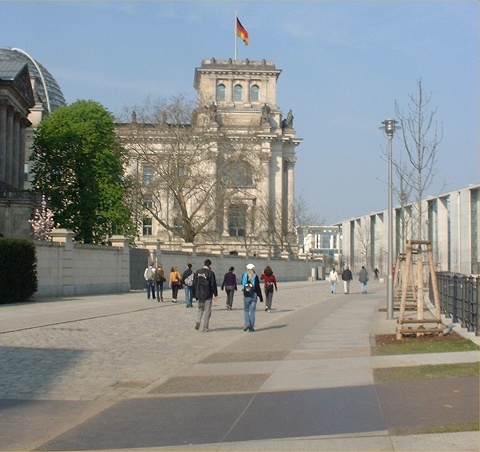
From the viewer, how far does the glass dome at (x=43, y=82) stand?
127531mm

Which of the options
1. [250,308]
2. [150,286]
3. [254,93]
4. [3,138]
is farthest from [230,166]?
[254,93]

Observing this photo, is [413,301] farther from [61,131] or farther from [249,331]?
[61,131]

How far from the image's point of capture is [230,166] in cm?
6625

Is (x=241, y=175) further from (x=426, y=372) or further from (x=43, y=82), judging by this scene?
(x=43, y=82)

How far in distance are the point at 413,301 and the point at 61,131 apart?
4013 centimetres

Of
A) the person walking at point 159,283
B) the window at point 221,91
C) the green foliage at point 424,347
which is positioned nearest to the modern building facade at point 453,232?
the window at point 221,91

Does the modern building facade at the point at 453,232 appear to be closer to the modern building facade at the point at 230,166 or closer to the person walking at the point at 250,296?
the modern building facade at the point at 230,166

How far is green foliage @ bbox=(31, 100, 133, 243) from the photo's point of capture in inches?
2472

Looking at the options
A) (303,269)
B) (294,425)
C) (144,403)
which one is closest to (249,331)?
(144,403)

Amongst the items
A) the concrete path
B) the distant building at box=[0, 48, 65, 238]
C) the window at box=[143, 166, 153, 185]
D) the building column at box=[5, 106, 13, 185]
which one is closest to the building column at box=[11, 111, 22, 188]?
the distant building at box=[0, 48, 65, 238]

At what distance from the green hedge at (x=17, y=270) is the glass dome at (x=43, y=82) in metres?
95.3

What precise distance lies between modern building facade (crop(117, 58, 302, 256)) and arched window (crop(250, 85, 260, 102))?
0.14 metres

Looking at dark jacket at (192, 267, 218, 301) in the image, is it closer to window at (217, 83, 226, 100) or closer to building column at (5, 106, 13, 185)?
building column at (5, 106, 13, 185)

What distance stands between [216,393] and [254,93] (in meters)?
105
